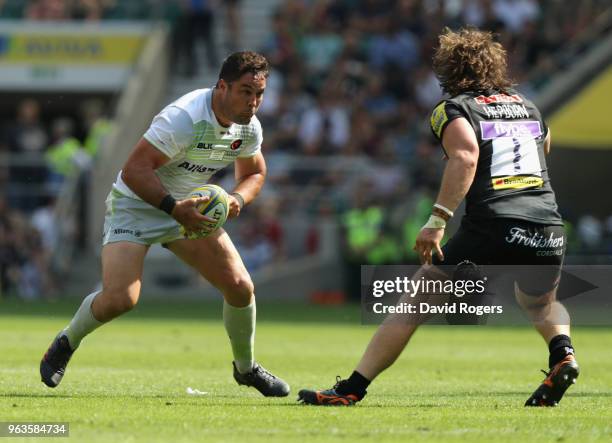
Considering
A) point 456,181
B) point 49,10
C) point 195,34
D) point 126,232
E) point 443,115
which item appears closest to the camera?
point 456,181

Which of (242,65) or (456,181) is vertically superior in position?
(242,65)

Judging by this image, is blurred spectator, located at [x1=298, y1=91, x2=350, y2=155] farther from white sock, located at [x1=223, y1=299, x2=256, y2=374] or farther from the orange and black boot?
the orange and black boot

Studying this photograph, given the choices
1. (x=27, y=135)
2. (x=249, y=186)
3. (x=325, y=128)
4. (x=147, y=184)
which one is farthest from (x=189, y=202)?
(x=27, y=135)

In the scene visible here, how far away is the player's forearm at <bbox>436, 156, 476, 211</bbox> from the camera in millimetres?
8055

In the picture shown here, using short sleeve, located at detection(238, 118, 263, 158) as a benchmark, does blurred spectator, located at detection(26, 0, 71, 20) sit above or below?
below

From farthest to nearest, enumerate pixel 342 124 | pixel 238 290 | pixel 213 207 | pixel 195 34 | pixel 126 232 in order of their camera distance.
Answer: pixel 195 34
pixel 342 124
pixel 238 290
pixel 126 232
pixel 213 207

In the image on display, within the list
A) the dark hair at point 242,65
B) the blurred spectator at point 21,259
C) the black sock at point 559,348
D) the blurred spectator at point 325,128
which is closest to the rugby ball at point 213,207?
the dark hair at point 242,65

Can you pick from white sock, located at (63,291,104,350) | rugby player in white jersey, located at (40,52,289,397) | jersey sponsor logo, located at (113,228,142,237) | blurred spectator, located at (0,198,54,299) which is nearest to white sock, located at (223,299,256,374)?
rugby player in white jersey, located at (40,52,289,397)

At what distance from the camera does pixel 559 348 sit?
850 cm

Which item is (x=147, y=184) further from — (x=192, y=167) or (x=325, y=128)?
(x=325, y=128)

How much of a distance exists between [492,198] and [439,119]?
582 millimetres

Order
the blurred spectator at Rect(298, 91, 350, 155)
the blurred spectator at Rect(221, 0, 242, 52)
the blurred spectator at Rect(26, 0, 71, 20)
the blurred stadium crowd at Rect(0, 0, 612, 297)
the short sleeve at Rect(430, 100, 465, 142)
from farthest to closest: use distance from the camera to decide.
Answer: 1. the blurred spectator at Rect(26, 0, 71, 20)
2. the blurred spectator at Rect(221, 0, 242, 52)
3. the blurred spectator at Rect(298, 91, 350, 155)
4. the blurred stadium crowd at Rect(0, 0, 612, 297)
5. the short sleeve at Rect(430, 100, 465, 142)


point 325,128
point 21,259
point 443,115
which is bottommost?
point 21,259

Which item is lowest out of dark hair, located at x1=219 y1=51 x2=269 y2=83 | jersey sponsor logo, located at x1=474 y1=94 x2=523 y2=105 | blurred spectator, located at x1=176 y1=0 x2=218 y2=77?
blurred spectator, located at x1=176 y1=0 x2=218 y2=77
